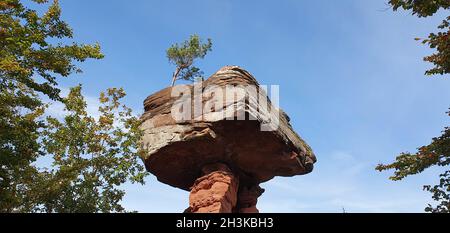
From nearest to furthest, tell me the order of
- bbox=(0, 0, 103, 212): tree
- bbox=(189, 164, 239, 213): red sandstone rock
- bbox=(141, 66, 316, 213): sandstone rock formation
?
bbox=(0, 0, 103, 212): tree → bbox=(141, 66, 316, 213): sandstone rock formation → bbox=(189, 164, 239, 213): red sandstone rock

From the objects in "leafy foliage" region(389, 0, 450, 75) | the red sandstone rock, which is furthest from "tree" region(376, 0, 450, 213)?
the red sandstone rock

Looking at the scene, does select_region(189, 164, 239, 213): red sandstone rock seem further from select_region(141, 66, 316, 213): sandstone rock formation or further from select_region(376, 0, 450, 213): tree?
select_region(376, 0, 450, 213): tree

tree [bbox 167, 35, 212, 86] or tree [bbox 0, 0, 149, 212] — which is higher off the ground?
tree [bbox 167, 35, 212, 86]

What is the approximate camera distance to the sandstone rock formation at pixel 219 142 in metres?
18.2

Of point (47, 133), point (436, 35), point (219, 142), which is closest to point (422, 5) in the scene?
point (436, 35)

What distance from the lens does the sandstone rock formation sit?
1819 cm

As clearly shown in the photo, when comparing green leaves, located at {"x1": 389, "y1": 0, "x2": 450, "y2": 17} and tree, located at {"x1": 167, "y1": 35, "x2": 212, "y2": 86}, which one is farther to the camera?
tree, located at {"x1": 167, "y1": 35, "x2": 212, "y2": 86}

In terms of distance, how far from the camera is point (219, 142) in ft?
61.4

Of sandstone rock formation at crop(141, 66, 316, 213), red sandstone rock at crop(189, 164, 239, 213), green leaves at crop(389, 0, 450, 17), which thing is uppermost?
green leaves at crop(389, 0, 450, 17)

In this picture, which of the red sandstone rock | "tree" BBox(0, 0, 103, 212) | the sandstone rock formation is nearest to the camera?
"tree" BBox(0, 0, 103, 212)

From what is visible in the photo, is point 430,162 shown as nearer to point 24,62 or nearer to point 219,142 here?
point 219,142

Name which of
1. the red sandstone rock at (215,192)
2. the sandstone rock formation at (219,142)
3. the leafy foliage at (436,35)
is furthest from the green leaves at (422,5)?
the red sandstone rock at (215,192)

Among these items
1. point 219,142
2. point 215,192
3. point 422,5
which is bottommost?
point 215,192

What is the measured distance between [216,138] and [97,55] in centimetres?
709
